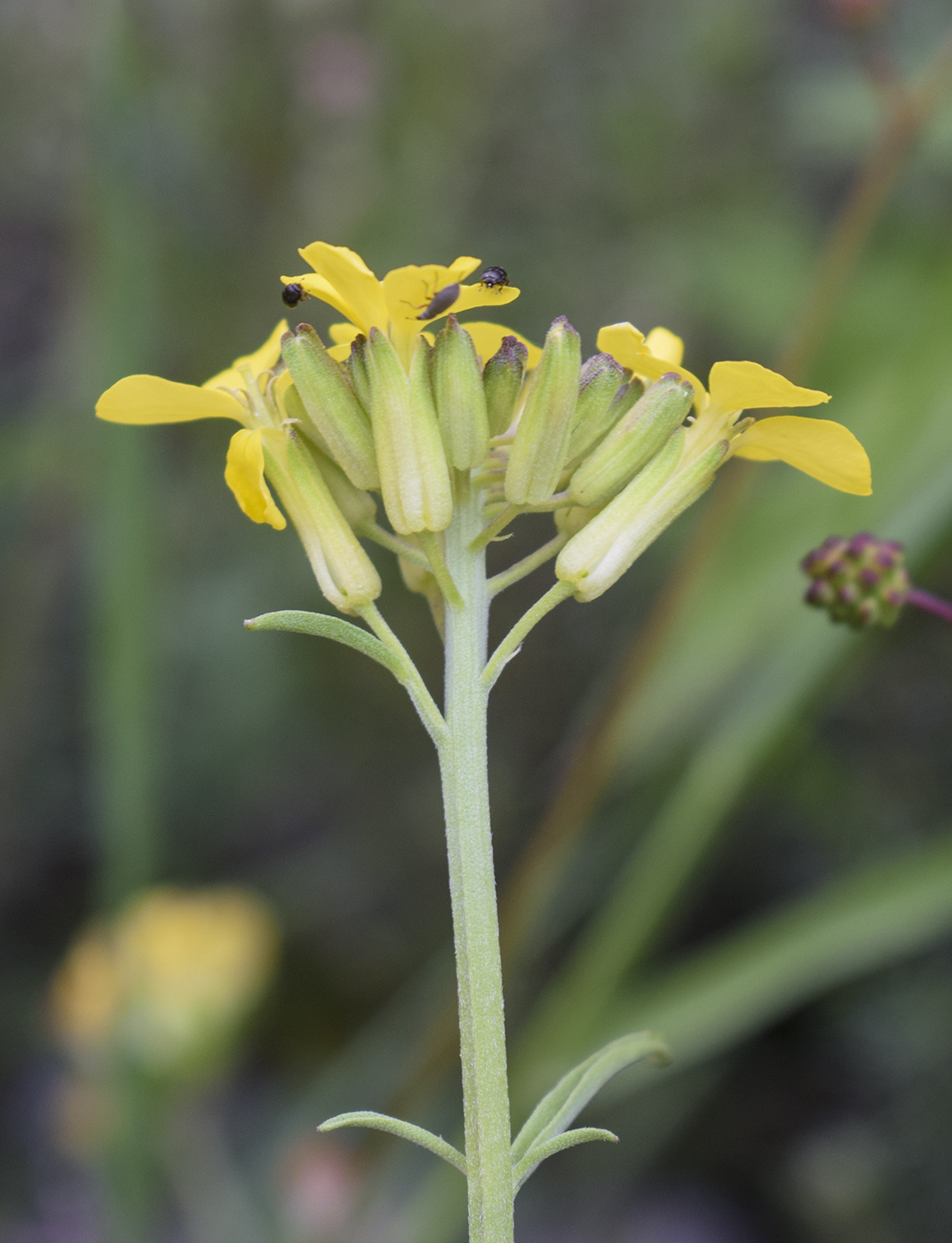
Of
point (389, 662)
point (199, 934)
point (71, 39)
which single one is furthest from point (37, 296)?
point (389, 662)

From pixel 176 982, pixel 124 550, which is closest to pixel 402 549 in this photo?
pixel 124 550

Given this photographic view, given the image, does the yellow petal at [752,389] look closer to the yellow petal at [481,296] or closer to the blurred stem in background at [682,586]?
the yellow petal at [481,296]

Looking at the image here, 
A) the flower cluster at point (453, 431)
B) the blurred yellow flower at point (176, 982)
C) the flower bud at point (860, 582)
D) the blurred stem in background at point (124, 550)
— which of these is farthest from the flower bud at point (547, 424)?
the blurred yellow flower at point (176, 982)

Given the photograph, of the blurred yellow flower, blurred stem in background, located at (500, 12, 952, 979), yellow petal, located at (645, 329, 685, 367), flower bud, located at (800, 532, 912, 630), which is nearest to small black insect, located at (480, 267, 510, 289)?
yellow petal, located at (645, 329, 685, 367)

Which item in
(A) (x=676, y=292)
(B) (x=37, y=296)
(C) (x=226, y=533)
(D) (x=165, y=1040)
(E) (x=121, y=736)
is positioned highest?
(B) (x=37, y=296)

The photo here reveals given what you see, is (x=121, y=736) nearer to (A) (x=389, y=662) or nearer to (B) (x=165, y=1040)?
(B) (x=165, y=1040)

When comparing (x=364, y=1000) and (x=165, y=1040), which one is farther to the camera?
(x=364, y=1000)

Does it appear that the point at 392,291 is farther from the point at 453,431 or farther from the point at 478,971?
the point at 478,971
